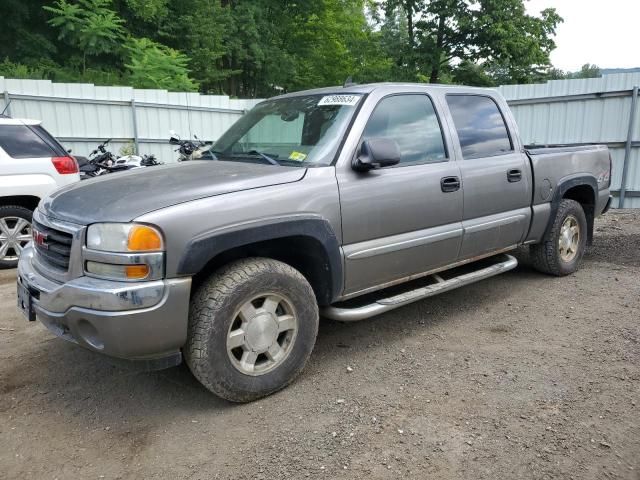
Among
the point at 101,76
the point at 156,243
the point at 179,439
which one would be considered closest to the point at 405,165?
the point at 156,243

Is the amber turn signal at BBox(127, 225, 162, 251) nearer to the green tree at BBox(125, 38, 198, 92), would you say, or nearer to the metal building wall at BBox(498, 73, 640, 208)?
the metal building wall at BBox(498, 73, 640, 208)

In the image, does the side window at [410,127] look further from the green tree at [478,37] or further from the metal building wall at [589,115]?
the green tree at [478,37]

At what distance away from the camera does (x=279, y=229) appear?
2.92 m

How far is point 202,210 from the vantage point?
2646 millimetres

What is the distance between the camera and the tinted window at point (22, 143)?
5.99 metres

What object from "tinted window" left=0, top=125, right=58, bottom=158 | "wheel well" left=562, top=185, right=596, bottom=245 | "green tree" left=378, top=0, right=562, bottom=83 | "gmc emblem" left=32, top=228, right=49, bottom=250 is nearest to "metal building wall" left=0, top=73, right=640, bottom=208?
"tinted window" left=0, top=125, right=58, bottom=158

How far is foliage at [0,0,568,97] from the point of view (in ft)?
48.2

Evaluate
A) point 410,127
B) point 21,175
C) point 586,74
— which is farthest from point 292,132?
point 586,74

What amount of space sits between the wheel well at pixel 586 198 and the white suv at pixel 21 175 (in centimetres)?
587

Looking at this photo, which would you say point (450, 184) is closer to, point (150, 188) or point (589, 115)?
point (150, 188)

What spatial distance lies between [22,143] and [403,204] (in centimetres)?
494

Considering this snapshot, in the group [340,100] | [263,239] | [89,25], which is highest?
[89,25]

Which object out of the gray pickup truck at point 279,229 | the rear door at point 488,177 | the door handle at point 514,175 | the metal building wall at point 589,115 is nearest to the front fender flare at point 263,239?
the gray pickup truck at point 279,229

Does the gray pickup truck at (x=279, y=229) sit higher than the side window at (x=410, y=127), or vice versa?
the side window at (x=410, y=127)
